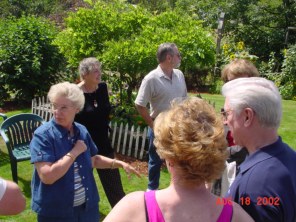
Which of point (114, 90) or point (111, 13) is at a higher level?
point (111, 13)

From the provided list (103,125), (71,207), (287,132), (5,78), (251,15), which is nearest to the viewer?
(71,207)

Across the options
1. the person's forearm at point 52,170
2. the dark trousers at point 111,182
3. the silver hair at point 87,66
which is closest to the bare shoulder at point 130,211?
the person's forearm at point 52,170

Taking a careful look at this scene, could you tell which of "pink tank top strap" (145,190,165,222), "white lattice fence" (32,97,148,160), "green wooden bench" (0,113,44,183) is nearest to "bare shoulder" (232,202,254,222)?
"pink tank top strap" (145,190,165,222)

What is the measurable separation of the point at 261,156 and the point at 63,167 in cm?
141

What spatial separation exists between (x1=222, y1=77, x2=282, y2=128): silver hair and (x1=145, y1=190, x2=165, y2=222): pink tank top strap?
630 mm

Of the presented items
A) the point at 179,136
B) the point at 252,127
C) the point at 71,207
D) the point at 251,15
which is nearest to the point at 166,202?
the point at 179,136

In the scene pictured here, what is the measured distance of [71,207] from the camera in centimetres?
267

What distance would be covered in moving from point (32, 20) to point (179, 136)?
9791 millimetres

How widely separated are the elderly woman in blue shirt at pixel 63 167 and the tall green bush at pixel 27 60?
6.95m

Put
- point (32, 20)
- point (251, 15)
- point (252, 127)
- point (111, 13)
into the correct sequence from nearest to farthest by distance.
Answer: point (252, 127) → point (111, 13) → point (32, 20) → point (251, 15)

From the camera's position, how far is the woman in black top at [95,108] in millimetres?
3758

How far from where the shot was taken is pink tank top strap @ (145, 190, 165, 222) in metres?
1.48

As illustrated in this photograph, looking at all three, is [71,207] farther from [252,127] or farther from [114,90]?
[114,90]

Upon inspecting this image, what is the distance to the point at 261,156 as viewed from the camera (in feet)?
5.55
